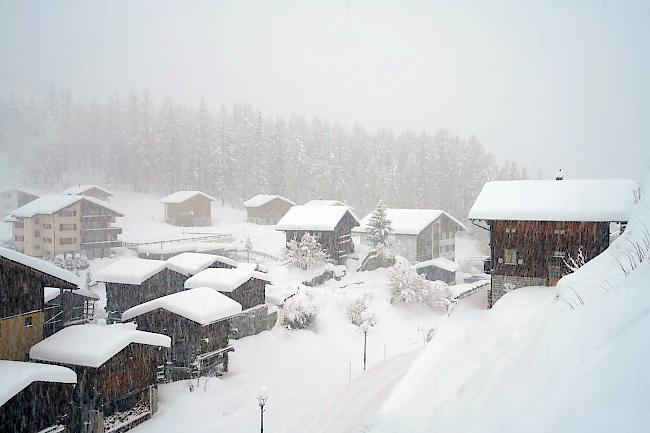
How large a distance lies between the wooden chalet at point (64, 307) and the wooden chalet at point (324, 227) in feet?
78.0

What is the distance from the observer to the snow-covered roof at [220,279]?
32.1 meters

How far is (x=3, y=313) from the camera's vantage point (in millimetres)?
19016

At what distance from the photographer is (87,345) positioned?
2025 cm

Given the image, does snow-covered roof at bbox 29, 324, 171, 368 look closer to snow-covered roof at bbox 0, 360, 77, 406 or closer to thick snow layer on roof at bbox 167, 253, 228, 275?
snow-covered roof at bbox 0, 360, 77, 406

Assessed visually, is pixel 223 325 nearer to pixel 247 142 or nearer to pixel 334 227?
pixel 334 227

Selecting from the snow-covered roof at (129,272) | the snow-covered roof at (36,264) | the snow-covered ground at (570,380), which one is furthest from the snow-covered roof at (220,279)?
the snow-covered ground at (570,380)

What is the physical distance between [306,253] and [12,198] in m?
49.9

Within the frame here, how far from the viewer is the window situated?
28.8 meters

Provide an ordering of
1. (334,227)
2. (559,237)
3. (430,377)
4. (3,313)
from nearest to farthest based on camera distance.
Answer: (430,377), (3,313), (559,237), (334,227)

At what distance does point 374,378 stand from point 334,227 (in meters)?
25.0

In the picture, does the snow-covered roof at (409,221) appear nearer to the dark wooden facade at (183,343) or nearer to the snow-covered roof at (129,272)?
the snow-covered roof at (129,272)

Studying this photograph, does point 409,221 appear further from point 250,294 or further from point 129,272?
point 129,272

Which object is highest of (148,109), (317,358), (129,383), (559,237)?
(148,109)

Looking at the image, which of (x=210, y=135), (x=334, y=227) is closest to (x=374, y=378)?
(x=334, y=227)
